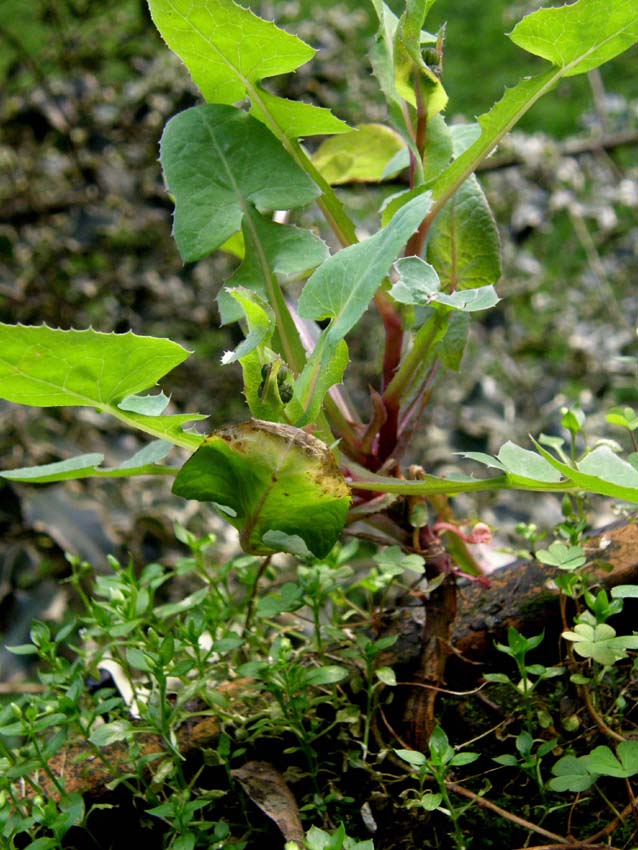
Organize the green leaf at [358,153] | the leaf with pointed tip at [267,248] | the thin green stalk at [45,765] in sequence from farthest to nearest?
the green leaf at [358,153]
the leaf with pointed tip at [267,248]
the thin green stalk at [45,765]

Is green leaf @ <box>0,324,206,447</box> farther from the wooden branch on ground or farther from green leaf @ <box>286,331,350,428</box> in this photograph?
the wooden branch on ground

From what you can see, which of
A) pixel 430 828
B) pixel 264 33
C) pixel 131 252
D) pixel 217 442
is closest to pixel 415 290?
pixel 217 442

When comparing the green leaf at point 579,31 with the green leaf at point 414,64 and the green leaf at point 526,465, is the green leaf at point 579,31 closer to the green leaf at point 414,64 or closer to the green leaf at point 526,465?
the green leaf at point 414,64

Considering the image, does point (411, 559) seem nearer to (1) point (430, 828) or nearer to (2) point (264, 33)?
(1) point (430, 828)

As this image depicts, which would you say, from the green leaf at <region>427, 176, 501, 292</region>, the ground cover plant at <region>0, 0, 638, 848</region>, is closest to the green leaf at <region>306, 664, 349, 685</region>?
the ground cover plant at <region>0, 0, 638, 848</region>

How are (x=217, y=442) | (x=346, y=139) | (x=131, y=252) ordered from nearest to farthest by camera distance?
(x=217, y=442)
(x=346, y=139)
(x=131, y=252)

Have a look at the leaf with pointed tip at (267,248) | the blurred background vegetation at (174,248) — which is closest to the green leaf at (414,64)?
the leaf with pointed tip at (267,248)
